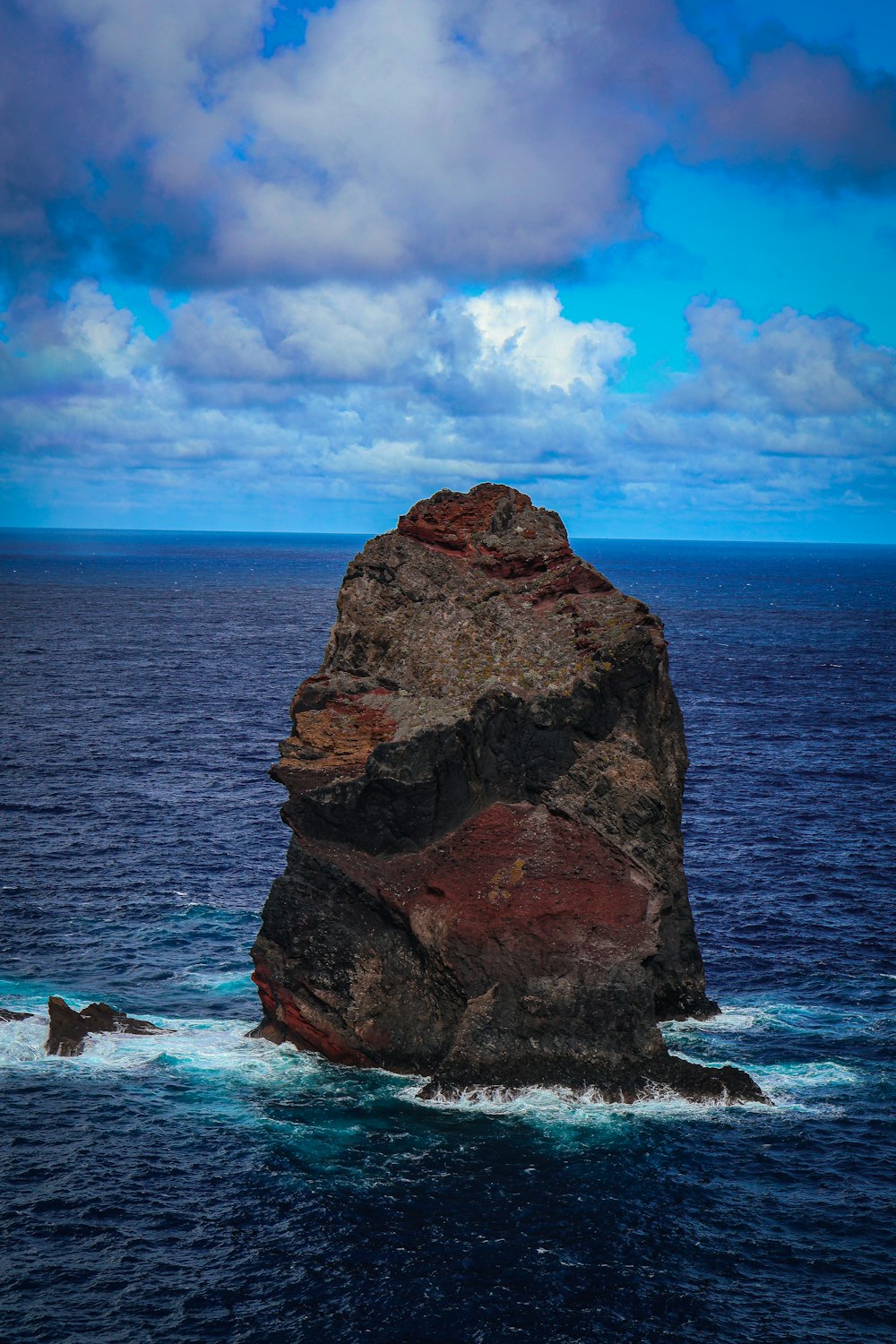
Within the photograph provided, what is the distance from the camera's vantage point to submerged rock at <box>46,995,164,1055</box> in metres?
44.1

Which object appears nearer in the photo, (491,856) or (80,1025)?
(491,856)

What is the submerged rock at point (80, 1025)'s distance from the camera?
44.1 m

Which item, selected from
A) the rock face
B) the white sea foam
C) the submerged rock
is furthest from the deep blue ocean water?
the rock face

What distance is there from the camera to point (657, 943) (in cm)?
4278

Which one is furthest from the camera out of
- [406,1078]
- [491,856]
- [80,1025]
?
[80,1025]

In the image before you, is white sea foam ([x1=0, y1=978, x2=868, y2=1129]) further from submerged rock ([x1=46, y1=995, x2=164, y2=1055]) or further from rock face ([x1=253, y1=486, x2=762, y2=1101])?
rock face ([x1=253, y1=486, x2=762, y2=1101])

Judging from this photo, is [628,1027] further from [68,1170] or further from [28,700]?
[28,700]

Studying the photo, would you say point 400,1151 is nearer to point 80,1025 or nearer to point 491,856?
point 491,856

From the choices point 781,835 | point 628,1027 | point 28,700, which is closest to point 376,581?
point 628,1027

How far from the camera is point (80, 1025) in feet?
148

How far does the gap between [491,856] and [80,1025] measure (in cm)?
1620

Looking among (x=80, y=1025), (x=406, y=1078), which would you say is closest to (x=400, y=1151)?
(x=406, y=1078)

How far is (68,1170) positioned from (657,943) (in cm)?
2015

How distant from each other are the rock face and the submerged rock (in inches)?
192
